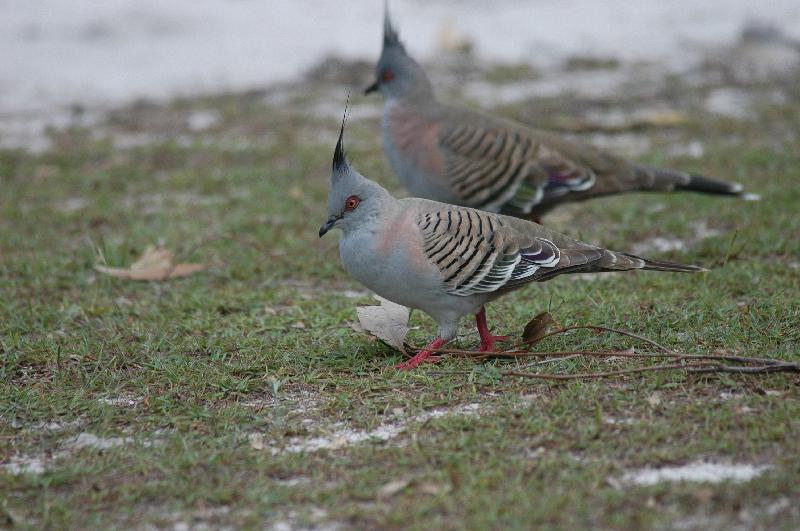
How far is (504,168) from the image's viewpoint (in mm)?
5871

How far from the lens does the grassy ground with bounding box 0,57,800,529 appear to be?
9.26 ft

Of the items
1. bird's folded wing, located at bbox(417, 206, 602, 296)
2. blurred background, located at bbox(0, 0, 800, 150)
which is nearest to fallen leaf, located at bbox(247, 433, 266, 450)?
bird's folded wing, located at bbox(417, 206, 602, 296)

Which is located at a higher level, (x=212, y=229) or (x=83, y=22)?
(x=83, y=22)

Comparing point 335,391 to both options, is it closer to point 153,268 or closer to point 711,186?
point 153,268

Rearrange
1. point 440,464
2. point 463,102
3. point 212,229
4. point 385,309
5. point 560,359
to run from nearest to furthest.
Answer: point 440,464 < point 560,359 < point 385,309 < point 212,229 < point 463,102

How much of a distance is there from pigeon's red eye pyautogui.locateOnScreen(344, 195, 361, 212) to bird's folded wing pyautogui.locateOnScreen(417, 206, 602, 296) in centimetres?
28

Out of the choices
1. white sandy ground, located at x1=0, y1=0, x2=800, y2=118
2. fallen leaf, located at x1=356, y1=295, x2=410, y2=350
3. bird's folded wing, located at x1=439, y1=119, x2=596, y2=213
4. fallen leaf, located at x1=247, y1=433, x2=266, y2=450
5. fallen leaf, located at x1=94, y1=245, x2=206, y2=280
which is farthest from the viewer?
white sandy ground, located at x1=0, y1=0, x2=800, y2=118

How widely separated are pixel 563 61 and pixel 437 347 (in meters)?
7.73

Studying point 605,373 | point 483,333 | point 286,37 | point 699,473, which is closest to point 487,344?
point 483,333

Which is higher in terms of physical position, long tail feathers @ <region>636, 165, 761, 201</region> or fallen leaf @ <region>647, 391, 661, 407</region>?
long tail feathers @ <region>636, 165, 761, 201</region>

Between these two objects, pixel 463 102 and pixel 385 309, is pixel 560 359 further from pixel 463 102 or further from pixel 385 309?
pixel 463 102

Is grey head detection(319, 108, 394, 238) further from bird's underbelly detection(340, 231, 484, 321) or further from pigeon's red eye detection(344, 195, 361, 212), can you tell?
bird's underbelly detection(340, 231, 484, 321)

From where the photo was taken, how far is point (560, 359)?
151 inches

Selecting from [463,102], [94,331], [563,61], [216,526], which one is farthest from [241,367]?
[563,61]
